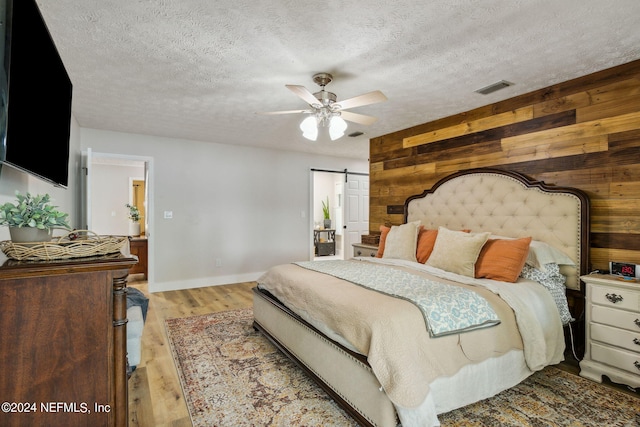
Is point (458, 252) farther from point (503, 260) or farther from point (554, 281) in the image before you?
point (554, 281)

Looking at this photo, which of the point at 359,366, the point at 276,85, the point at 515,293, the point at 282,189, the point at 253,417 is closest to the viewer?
the point at 359,366

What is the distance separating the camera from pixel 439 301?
2.00 m

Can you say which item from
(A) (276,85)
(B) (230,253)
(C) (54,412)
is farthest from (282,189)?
(C) (54,412)

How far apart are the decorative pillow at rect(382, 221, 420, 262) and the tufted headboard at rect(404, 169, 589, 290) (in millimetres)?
509

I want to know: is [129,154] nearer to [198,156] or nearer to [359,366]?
[198,156]

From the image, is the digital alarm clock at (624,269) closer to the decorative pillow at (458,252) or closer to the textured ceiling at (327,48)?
the decorative pillow at (458,252)

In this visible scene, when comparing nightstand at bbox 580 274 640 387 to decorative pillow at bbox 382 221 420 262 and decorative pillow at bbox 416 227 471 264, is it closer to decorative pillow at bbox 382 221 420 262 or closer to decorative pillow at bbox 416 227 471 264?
decorative pillow at bbox 416 227 471 264

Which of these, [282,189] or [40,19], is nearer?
[40,19]

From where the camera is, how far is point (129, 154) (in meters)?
4.79

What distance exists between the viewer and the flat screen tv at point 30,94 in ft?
3.96

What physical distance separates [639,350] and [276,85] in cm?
335

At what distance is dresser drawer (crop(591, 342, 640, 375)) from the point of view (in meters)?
2.23

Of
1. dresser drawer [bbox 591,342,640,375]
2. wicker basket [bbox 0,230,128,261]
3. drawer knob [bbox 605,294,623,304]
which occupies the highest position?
wicker basket [bbox 0,230,128,261]

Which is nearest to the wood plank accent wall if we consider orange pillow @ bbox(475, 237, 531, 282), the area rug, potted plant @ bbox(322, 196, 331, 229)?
orange pillow @ bbox(475, 237, 531, 282)
